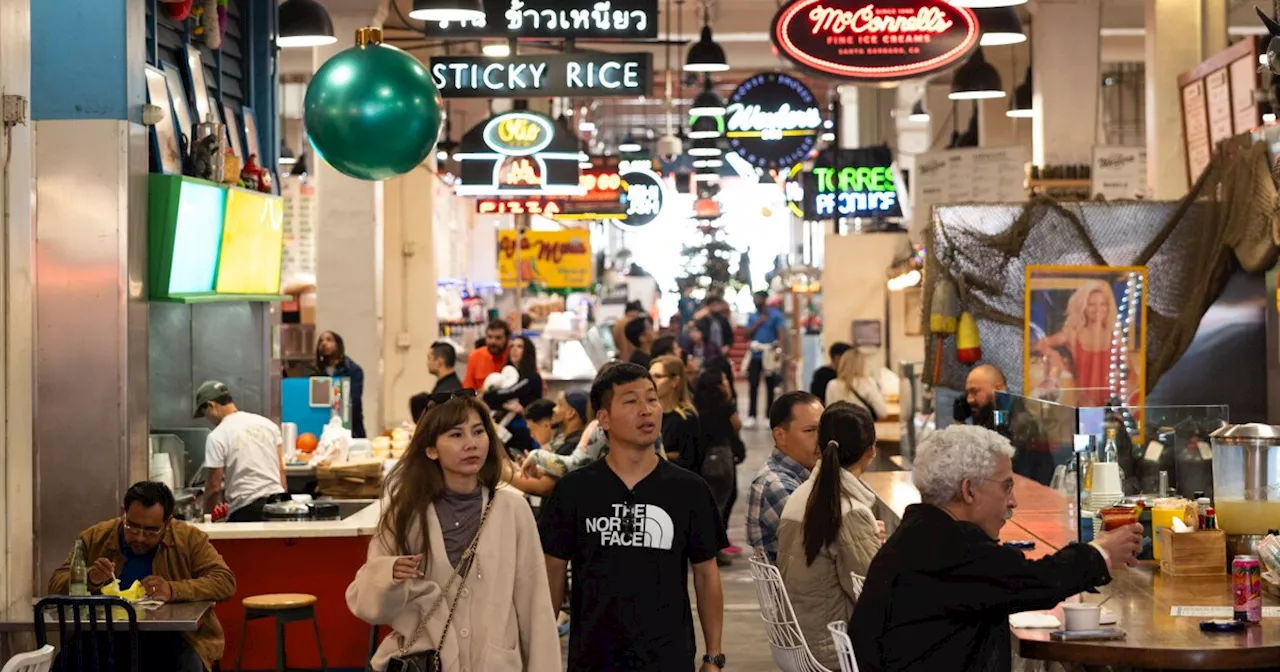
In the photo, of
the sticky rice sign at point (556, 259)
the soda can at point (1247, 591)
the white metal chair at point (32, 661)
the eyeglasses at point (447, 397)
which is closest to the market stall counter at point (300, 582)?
the white metal chair at point (32, 661)

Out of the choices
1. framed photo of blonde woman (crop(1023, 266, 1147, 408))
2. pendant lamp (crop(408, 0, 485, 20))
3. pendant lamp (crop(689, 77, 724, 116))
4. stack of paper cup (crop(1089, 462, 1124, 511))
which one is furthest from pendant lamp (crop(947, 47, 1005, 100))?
stack of paper cup (crop(1089, 462, 1124, 511))

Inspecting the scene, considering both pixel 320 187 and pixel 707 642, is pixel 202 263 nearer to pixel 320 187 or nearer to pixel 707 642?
pixel 707 642

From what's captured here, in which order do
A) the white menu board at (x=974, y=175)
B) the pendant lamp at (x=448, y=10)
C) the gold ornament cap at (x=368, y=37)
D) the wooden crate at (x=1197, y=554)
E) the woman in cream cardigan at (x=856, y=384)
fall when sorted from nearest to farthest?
the wooden crate at (x=1197, y=554)
the gold ornament cap at (x=368, y=37)
the pendant lamp at (x=448, y=10)
the woman in cream cardigan at (x=856, y=384)
the white menu board at (x=974, y=175)

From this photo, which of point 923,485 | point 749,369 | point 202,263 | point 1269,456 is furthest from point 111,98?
point 749,369

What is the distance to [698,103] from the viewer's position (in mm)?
17672

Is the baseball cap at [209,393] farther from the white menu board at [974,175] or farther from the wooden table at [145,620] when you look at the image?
the white menu board at [974,175]

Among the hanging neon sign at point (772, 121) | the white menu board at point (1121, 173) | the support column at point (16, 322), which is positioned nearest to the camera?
the support column at point (16, 322)

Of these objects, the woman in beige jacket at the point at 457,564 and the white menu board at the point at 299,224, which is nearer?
the woman in beige jacket at the point at 457,564

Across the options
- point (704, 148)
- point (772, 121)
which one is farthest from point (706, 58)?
point (704, 148)

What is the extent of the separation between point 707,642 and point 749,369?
20404mm

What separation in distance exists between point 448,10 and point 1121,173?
6425 millimetres

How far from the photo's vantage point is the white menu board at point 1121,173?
13.7 metres

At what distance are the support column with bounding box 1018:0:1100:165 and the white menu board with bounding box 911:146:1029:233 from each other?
1.78ft

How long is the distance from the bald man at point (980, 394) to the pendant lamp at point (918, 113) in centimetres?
1102
